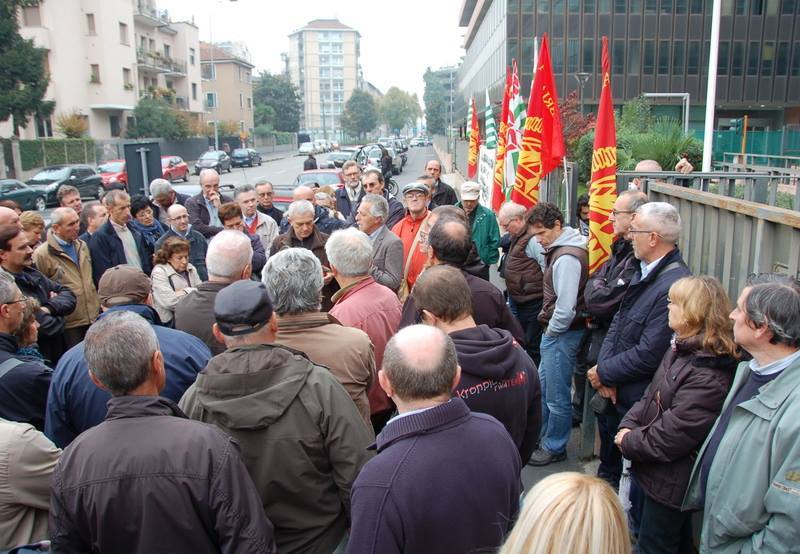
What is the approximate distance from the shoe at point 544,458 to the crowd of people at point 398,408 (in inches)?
10.7

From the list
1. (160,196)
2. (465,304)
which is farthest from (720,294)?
(160,196)

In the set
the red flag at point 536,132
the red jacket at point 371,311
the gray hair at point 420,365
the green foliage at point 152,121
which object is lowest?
the red jacket at point 371,311

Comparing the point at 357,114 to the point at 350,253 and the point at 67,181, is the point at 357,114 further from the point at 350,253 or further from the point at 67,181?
the point at 350,253

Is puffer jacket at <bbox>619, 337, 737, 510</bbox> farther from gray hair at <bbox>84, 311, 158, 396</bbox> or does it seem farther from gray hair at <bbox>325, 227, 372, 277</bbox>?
gray hair at <bbox>84, 311, 158, 396</bbox>

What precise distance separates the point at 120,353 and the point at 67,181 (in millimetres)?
28958

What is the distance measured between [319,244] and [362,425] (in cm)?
354

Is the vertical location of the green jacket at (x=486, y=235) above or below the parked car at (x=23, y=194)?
above

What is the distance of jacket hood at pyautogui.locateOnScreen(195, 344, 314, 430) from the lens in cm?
250

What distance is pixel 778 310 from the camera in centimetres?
260

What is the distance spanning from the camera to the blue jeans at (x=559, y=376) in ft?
16.2

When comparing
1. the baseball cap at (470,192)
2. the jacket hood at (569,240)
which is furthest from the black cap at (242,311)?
the baseball cap at (470,192)

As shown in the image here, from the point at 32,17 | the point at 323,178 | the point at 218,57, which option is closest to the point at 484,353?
the point at 323,178

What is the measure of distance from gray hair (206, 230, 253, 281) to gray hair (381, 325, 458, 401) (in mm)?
1844

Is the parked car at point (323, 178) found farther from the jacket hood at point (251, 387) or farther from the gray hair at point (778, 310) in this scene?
the gray hair at point (778, 310)
